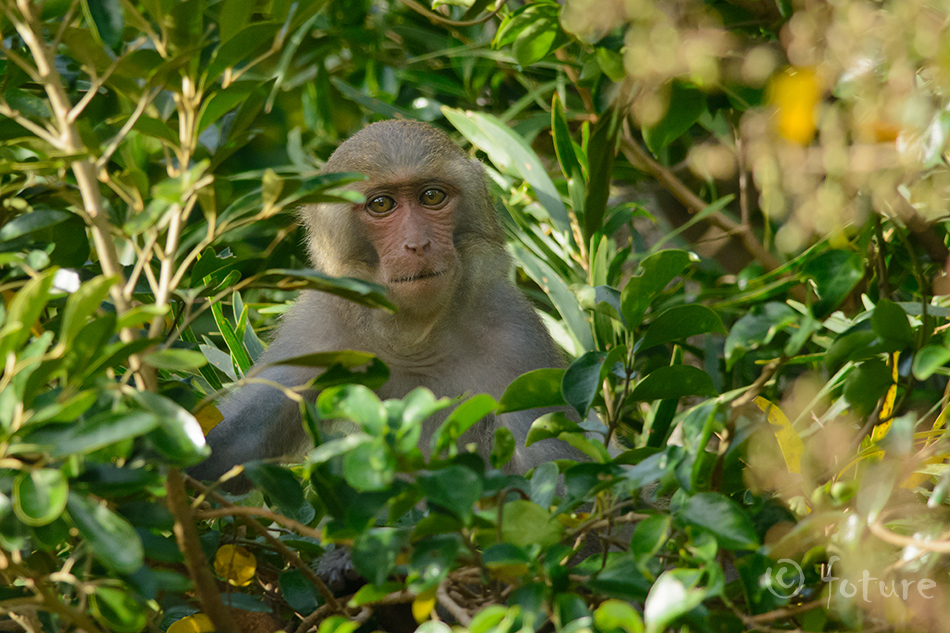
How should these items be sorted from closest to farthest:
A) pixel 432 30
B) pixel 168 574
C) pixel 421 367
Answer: pixel 168 574 → pixel 421 367 → pixel 432 30

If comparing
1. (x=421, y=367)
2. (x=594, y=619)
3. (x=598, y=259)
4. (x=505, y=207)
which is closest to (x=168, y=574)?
(x=594, y=619)

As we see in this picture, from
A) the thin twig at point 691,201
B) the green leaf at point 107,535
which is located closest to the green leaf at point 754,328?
the green leaf at point 107,535

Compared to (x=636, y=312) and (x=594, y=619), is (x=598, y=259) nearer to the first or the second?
(x=636, y=312)

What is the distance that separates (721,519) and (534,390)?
0.53 m

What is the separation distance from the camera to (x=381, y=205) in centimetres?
313

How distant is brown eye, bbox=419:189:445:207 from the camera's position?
3.18 meters

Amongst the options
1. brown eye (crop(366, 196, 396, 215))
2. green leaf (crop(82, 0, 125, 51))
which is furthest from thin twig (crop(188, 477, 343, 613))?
brown eye (crop(366, 196, 396, 215))

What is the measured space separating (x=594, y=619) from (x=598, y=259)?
2084 mm

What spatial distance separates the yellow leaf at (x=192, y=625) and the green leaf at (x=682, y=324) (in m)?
0.94

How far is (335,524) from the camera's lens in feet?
4.46

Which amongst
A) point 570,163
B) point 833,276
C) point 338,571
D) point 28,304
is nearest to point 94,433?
point 28,304

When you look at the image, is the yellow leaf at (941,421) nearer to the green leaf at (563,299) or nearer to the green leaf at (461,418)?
the green leaf at (461,418)

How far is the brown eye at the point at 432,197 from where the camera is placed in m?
3.18

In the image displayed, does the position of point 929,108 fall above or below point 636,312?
above
